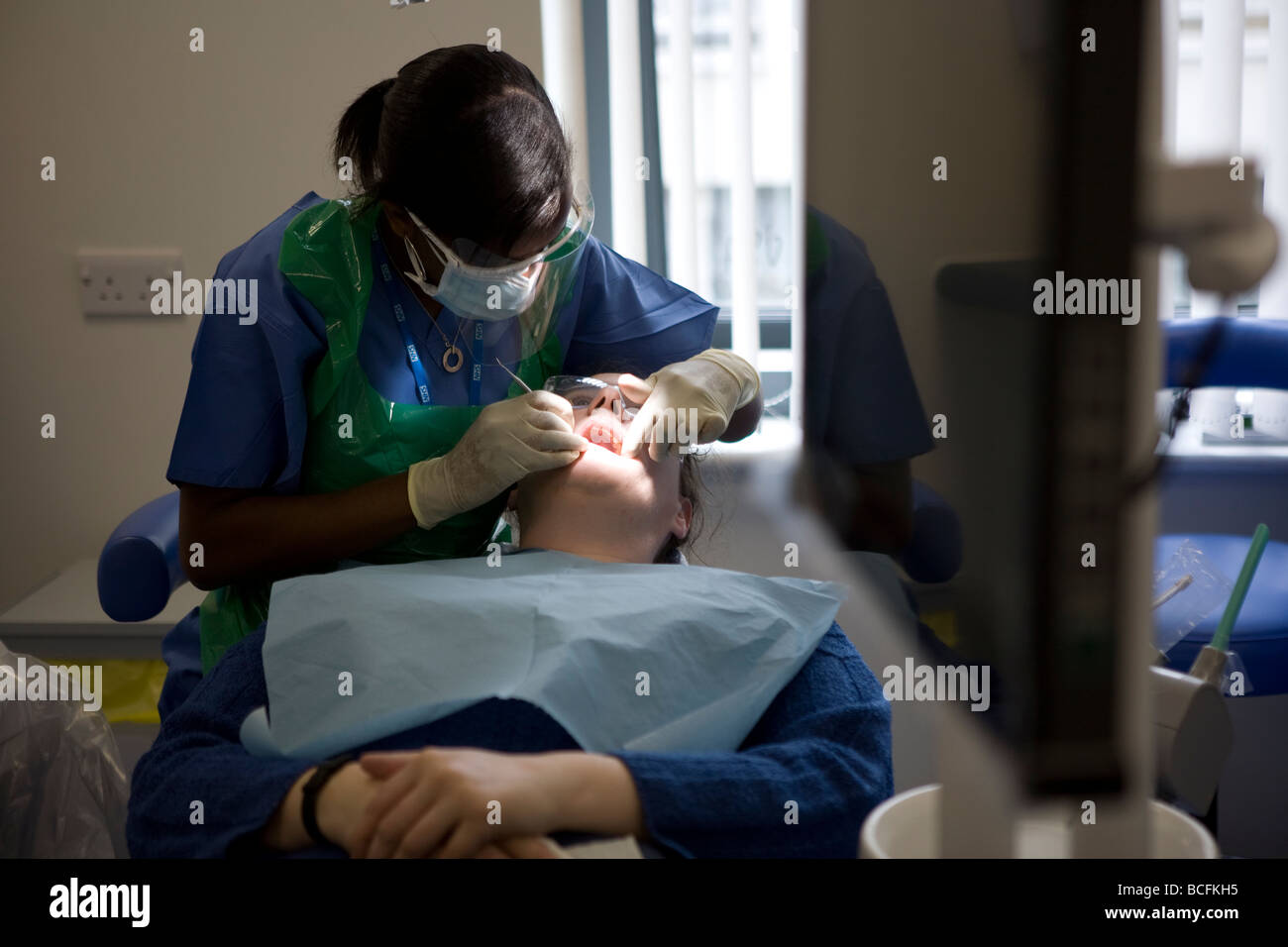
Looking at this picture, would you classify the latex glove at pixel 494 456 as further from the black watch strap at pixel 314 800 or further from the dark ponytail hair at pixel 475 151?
the black watch strap at pixel 314 800

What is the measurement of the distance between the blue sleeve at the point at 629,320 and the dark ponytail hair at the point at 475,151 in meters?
0.31

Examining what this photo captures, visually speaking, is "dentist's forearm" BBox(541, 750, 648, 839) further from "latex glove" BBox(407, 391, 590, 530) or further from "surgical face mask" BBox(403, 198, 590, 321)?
"surgical face mask" BBox(403, 198, 590, 321)

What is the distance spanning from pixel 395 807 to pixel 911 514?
454mm

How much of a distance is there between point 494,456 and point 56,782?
73cm

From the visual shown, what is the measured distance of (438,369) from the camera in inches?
56.9

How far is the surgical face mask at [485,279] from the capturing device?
4.05ft

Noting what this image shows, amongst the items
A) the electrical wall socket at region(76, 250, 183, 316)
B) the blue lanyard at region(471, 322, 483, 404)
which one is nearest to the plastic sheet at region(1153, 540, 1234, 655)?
the blue lanyard at region(471, 322, 483, 404)

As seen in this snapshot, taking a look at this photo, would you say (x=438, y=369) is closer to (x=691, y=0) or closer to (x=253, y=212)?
(x=253, y=212)

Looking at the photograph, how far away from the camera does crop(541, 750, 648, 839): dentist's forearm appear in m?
0.86

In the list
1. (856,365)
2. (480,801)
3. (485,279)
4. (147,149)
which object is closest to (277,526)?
(485,279)

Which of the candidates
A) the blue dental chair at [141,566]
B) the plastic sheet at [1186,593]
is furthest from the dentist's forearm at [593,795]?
the plastic sheet at [1186,593]

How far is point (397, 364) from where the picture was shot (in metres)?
1.41

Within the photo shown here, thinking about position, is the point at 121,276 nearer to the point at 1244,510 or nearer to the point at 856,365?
the point at 856,365
